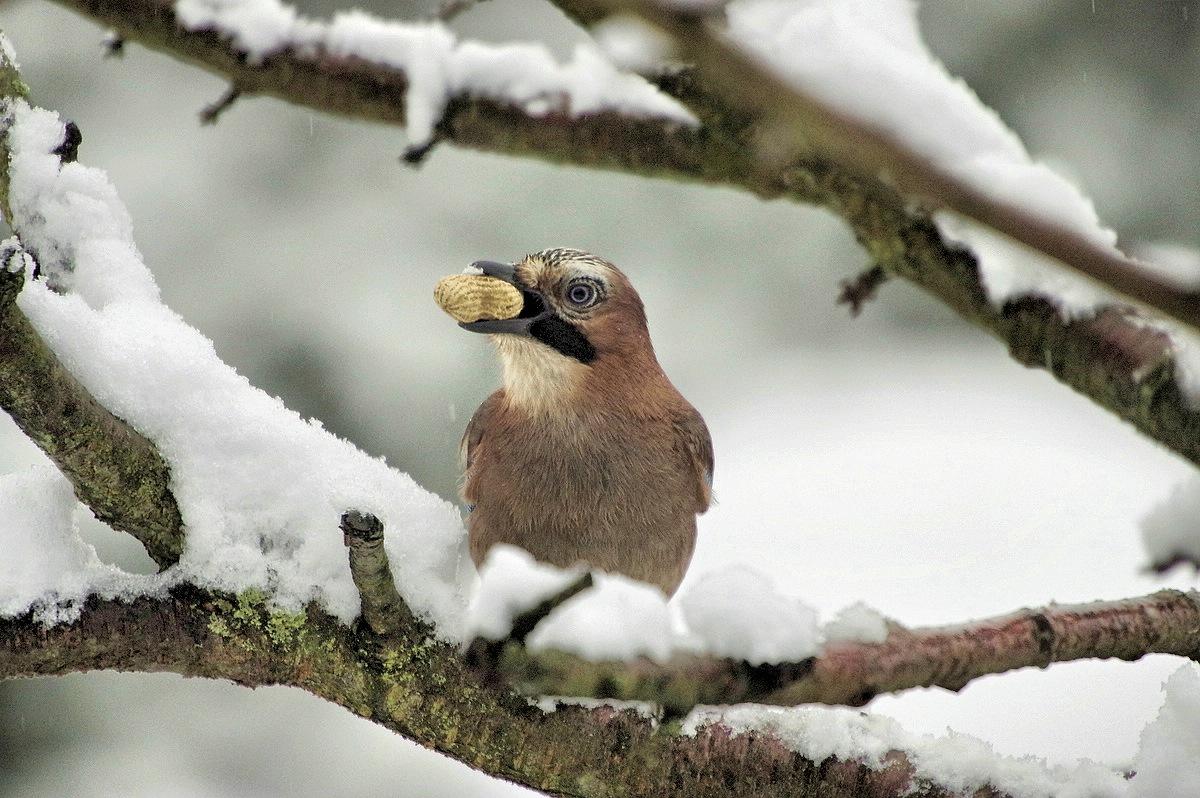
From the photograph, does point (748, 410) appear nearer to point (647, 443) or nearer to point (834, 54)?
point (647, 443)

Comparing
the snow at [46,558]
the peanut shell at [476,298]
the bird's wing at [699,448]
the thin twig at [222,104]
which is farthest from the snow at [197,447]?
the bird's wing at [699,448]

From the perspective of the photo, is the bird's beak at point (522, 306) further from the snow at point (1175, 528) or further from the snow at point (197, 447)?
the snow at point (1175, 528)

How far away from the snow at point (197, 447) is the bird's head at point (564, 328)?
547 mm

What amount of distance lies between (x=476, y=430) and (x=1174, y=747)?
1302mm

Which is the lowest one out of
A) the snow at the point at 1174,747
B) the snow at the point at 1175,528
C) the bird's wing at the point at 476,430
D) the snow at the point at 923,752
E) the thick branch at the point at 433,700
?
the thick branch at the point at 433,700

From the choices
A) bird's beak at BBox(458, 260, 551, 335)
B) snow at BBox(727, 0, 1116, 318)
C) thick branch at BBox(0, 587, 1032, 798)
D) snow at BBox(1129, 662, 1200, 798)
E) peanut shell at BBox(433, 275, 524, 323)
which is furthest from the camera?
bird's beak at BBox(458, 260, 551, 335)

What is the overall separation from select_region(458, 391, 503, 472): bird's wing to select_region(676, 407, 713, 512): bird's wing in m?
0.34

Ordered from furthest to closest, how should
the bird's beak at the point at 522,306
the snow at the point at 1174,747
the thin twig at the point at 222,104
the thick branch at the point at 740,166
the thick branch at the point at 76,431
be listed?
the bird's beak at the point at 522,306, the thin twig at the point at 222,104, the snow at the point at 1174,747, the thick branch at the point at 76,431, the thick branch at the point at 740,166

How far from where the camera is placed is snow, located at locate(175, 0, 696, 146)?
1.78 meters

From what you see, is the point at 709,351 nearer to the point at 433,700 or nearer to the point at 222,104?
the point at 222,104

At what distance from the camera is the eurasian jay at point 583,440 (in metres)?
2.15

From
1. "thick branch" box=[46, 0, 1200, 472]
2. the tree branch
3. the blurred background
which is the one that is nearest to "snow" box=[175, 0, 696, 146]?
"thick branch" box=[46, 0, 1200, 472]

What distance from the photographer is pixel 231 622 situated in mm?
1594

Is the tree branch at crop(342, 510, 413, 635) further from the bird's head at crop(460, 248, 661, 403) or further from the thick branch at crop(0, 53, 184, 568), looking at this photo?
the bird's head at crop(460, 248, 661, 403)
